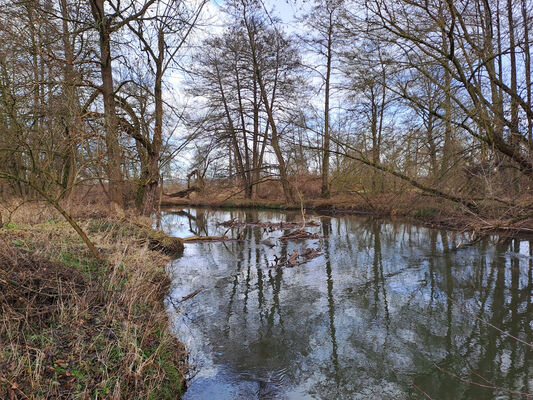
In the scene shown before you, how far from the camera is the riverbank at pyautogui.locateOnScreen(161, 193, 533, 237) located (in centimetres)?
775

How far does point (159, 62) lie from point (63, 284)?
28.2 ft

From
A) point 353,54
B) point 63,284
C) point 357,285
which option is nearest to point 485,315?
point 357,285

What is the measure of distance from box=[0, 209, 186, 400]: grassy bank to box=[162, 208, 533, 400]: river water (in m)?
0.57

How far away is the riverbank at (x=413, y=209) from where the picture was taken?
775cm

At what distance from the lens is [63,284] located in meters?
4.00

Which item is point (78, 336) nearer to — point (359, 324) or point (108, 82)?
point (359, 324)

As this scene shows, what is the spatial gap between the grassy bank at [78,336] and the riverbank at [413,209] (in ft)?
20.2

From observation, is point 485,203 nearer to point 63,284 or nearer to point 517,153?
point 517,153

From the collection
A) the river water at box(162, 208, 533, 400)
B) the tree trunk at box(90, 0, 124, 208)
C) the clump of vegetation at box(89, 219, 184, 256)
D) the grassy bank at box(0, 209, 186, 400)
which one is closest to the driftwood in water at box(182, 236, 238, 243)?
the clump of vegetation at box(89, 219, 184, 256)

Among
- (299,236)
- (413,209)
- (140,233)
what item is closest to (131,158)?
(140,233)

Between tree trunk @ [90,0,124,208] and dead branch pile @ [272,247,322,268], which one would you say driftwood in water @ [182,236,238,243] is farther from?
dead branch pile @ [272,247,322,268]

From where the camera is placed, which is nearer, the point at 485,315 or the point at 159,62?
the point at 485,315

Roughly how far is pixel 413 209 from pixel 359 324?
11.2 m

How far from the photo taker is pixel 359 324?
5.30 m
